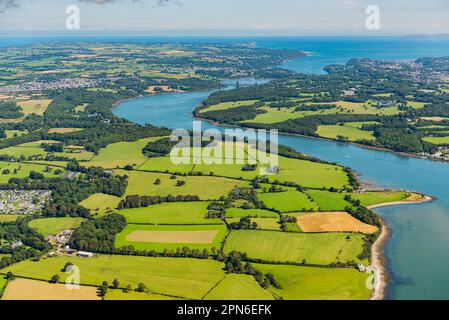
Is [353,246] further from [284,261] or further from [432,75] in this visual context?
[432,75]

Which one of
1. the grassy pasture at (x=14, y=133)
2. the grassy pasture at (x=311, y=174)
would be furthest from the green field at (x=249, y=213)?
the grassy pasture at (x=14, y=133)

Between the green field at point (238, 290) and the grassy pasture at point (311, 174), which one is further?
the grassy pasture at point (311, 174)

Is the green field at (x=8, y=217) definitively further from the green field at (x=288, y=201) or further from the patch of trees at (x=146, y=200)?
the green field at (x=288, y=201)

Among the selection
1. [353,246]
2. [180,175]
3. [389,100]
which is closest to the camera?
[353,246]

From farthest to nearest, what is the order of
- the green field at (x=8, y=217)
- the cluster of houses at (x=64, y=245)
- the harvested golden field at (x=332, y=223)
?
the green field at (x=8, y=217) < the harvested golden field at (x=332, y=223) < the cluster of houses at (x=64, y=245)
